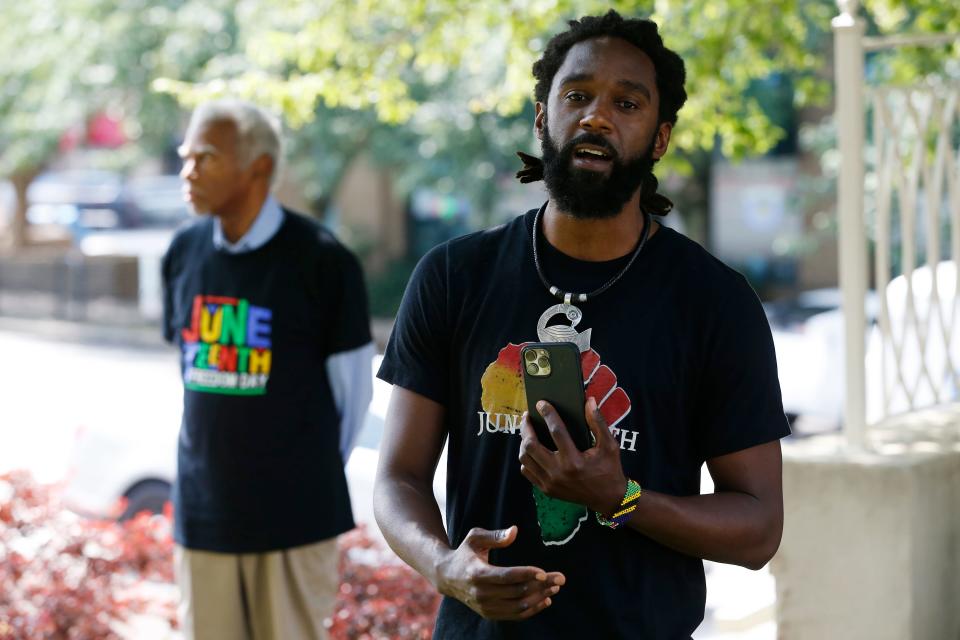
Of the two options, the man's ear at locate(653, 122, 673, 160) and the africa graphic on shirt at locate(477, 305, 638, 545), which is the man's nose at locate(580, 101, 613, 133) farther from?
the africa graphic on shirt at locate(477, 305, 638, 545)

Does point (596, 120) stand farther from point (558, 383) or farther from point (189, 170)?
point (189, 170)

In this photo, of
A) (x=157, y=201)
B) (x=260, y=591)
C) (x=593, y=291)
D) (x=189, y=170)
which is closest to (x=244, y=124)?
(x=189, y=170)

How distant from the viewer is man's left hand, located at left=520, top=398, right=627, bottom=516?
6.50 ft

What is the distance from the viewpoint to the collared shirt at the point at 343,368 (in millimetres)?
4273

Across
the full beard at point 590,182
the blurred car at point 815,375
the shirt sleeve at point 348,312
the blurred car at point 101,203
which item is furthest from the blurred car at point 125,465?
the blurred car at point 101,203

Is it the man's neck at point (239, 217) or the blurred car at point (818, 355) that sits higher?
the man's neck at point (239, 217)

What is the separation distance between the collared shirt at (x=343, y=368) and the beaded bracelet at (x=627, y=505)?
2.26 meters

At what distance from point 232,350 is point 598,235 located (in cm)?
213

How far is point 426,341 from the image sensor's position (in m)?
2.35

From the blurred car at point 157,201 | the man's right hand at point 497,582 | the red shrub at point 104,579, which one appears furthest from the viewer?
the blurred car at point 157,201

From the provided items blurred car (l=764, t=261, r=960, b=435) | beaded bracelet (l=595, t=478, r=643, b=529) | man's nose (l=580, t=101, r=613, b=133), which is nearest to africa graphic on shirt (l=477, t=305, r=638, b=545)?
beaded bracelet (l=595, t=478, r=643, b=529)

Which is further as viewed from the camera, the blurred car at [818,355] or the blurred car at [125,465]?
the blurred car at [818,355]

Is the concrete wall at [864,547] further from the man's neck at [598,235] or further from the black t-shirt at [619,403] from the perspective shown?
the man's neck at [598,235]

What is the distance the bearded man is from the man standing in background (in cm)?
187
